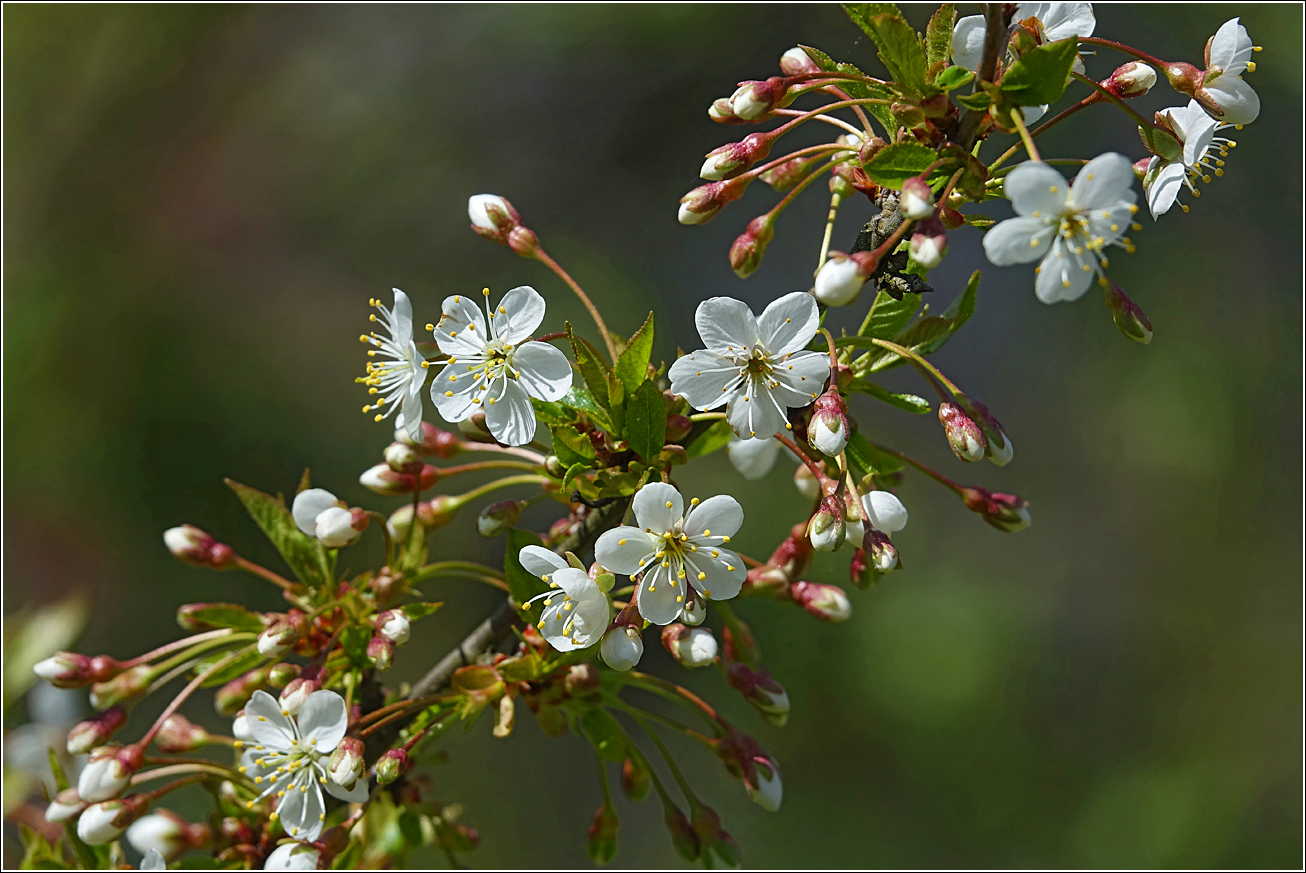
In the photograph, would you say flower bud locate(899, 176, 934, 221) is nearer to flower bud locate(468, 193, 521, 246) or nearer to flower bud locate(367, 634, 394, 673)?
flower bud locate(468, 193, 521, 246)

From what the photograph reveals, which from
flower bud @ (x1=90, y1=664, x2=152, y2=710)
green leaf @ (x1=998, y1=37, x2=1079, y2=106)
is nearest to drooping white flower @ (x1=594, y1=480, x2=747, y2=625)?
green leaf @ (x1=998, y1=37, x2=1079, y2=106)

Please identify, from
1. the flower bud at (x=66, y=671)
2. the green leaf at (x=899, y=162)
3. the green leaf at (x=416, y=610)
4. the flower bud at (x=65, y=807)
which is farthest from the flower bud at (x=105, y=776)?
the green leaf at (x=899, y=162)

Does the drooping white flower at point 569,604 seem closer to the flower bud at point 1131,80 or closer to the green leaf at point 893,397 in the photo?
the green leaf at point 893,397

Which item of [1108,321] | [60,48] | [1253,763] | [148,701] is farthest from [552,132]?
[1253,763]

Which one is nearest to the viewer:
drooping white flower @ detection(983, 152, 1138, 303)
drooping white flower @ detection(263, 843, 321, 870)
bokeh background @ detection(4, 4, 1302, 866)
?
drooping white flower @ detection(983, 152, 1138, 303)

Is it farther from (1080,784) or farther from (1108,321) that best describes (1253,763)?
(1108,321)
